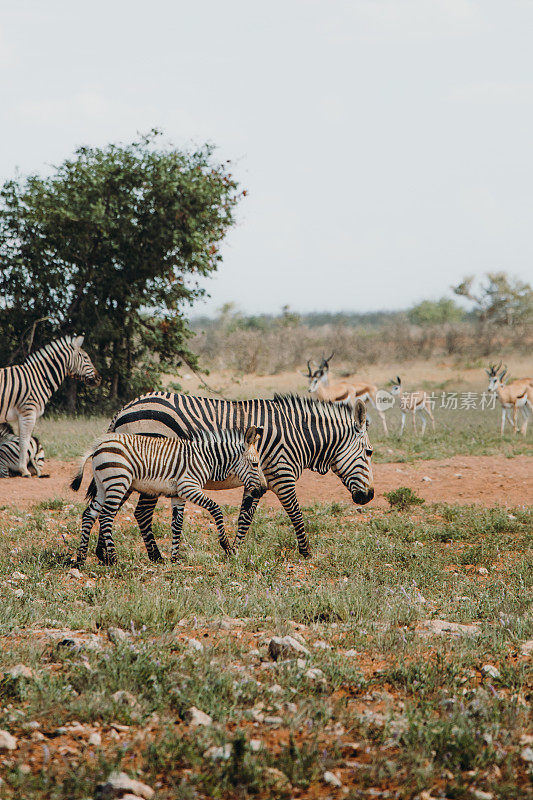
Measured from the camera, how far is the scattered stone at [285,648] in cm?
453

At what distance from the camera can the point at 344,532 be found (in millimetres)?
9125

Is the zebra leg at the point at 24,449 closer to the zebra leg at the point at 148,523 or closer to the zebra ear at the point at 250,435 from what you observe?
the zebra leg at the point at 148,523

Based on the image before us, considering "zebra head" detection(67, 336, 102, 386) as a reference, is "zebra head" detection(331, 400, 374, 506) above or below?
below

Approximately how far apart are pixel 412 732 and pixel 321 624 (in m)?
1.81

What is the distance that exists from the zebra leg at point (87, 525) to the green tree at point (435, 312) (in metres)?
63.3

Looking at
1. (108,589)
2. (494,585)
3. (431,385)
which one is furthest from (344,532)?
(431,385)

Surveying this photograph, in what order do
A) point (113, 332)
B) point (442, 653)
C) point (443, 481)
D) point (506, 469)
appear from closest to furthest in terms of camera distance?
point (442, 653) < point (443, 481) < point (506, 469) < point (113, 332)

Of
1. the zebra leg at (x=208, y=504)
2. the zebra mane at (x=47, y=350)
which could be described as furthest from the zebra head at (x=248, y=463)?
the zebra mane at (x=47, y=350)

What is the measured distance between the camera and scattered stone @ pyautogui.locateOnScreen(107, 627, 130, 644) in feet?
15.4

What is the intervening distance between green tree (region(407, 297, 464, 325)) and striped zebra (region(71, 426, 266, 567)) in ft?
205

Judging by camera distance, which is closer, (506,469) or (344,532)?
(344,532)

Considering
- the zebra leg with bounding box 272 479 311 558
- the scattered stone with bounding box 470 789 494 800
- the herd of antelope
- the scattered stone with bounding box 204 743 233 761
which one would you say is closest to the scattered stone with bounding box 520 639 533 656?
the scattered stone with bounding box 470 789 494 800

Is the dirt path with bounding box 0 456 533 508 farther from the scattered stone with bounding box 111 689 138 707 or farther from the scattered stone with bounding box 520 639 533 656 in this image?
the scattered stone with bounding box 111 689 138 707

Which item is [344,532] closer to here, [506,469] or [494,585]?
[494,585]
